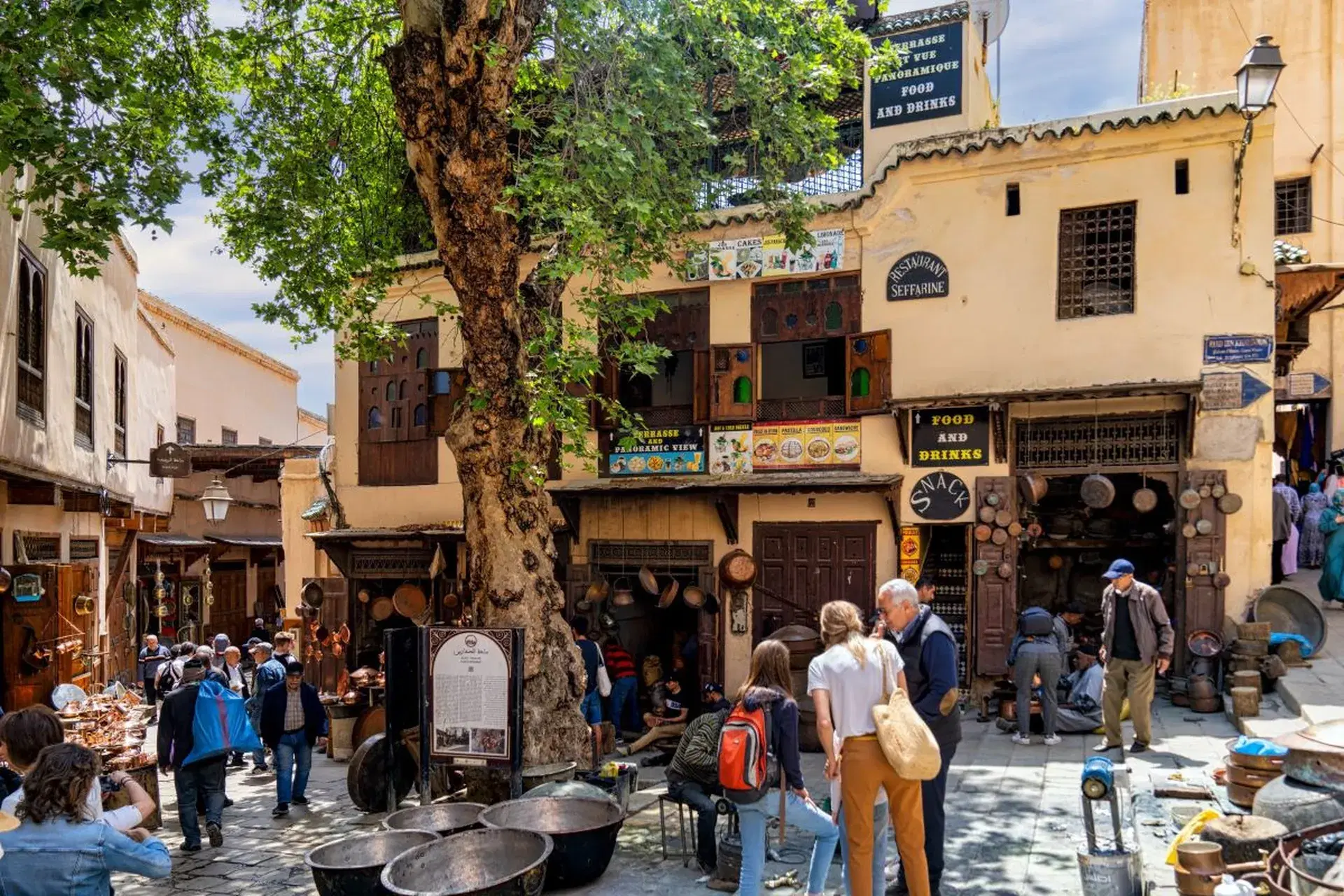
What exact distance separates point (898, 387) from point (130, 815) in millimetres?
9733

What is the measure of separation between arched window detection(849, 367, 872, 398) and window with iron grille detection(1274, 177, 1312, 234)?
1092 centimetres

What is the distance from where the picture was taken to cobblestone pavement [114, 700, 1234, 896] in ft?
21.9

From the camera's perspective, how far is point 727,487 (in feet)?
40.9

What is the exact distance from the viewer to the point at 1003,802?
Result: 8.10 metres

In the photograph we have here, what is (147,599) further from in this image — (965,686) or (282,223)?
(965,686)

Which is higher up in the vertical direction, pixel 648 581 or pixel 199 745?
pixel 648 581

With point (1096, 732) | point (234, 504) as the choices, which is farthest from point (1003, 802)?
point (234, 504)

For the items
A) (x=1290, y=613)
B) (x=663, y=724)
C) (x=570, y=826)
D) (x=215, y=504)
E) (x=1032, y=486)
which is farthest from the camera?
(x=215, y=504)

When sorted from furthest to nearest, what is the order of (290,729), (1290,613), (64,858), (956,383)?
(956,383) < (1290,613) < (290,729) < (64,858)

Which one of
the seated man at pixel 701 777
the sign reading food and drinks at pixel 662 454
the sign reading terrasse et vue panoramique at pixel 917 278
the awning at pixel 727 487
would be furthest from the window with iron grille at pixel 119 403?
the seated man at pixel 701 777

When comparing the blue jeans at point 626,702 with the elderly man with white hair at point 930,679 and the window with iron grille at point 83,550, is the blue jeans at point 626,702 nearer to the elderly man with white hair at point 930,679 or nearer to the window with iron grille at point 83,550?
the elderly man with white hair at point 930,679

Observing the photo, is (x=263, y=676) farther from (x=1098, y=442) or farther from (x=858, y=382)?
(x=1098, y=442)

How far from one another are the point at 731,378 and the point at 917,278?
266 centimetres

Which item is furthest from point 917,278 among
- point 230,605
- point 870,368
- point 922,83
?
point 230,605
